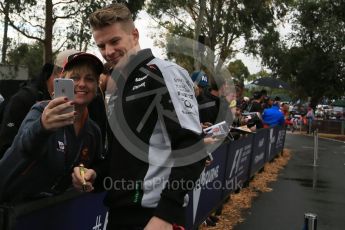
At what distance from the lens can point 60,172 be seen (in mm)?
2389

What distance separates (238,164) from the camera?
320 inches

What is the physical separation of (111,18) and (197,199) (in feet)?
11.5

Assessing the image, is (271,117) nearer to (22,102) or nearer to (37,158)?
(22,102)

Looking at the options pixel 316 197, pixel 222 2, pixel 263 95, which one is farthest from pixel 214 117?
pixel 222 2

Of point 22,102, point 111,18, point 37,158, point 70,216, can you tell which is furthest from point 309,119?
point 37,158

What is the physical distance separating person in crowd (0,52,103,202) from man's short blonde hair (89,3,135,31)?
26cm

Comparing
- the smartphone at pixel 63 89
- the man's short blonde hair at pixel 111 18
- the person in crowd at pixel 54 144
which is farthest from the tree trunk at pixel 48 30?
the smartphone at pixel 63 89

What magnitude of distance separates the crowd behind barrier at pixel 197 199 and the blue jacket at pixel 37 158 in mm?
94

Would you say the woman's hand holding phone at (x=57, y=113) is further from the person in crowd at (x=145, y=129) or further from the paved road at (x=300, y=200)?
the paved road at (x=300, y=200)

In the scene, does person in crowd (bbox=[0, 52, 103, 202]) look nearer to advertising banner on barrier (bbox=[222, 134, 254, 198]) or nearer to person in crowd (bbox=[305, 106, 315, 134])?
advertising banner on barrier (bbox=[222, 134, 254, 198])

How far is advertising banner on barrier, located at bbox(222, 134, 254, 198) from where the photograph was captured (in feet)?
23.9

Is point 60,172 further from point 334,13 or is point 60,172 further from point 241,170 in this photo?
point 334,13

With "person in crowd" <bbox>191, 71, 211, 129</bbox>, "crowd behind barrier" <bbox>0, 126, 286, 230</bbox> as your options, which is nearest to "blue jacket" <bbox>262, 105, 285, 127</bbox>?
"crowd behind barrier" <bbox>0, 126, 286, 230</bbox>

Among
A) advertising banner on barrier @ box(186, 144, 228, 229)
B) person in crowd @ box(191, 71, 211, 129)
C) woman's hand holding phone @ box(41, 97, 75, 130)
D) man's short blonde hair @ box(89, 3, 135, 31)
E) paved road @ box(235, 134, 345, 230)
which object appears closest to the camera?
woman's hand holding phone @ box(41, 97, 75, 130)
